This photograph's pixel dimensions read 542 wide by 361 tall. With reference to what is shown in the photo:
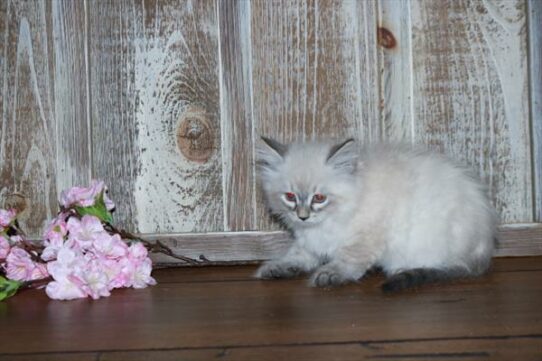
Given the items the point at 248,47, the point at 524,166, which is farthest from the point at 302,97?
the point at 524,166

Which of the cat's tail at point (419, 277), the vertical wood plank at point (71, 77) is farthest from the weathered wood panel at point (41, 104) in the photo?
the cat's tail at point (419, 277)

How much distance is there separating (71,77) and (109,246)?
72cm

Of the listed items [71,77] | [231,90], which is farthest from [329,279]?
[71,77]

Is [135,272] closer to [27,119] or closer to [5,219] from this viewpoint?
[5,219]

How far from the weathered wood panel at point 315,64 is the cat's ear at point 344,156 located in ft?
1.18

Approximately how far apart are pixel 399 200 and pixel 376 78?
20.9 inches

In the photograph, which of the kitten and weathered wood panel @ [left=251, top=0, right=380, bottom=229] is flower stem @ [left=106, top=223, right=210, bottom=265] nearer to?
the kitten

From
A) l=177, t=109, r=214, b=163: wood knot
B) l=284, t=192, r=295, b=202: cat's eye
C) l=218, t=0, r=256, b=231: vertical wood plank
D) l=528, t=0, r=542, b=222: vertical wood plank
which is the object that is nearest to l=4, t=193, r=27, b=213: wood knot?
l=177, t=109, r=214, b=163: wood knot

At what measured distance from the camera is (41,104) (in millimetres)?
2594

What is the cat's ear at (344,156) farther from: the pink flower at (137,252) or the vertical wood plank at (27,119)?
the vertical wood plank at (27,119)

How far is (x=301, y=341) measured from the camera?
160 cm

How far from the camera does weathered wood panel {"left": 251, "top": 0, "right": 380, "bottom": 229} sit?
2.61 metres

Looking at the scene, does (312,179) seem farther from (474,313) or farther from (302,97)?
(474,313)

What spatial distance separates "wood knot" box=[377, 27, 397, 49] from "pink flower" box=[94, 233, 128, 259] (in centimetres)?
116
